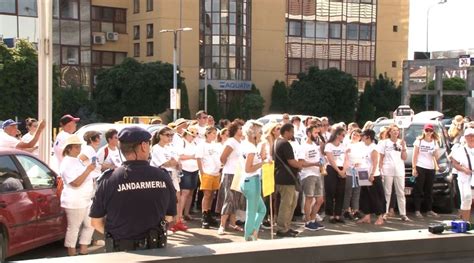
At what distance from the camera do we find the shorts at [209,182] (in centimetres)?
1035

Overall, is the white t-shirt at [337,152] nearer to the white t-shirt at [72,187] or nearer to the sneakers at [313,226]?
the sneakers at [313,226]

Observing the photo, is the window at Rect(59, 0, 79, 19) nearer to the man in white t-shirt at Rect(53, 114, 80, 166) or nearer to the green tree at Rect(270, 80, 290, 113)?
the green tree at Rect(270, 80, 290, 113)

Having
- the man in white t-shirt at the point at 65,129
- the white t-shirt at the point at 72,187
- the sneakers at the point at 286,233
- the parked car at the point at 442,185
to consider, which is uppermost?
the man in white t-shirt at the point at 65,129

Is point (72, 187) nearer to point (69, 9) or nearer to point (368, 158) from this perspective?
point (368, 158)

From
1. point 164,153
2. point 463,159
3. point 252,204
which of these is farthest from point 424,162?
point 164,153

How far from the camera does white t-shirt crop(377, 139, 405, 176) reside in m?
11.1

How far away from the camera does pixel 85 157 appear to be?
8000 mm

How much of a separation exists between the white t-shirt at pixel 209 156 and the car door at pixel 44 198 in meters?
2.86

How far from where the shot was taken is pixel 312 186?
10258mm

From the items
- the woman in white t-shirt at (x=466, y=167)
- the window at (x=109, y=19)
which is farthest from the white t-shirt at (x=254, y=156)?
the window at (x=109, y=19)

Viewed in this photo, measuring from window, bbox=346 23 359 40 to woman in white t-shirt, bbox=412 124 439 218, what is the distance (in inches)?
2075

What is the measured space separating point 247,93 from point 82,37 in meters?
15.7

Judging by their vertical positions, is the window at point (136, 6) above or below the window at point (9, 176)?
above

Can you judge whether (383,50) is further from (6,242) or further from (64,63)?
(6,242)
